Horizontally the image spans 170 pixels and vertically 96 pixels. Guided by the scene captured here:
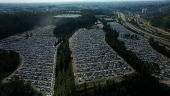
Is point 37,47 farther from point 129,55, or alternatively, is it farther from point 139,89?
point 139,89

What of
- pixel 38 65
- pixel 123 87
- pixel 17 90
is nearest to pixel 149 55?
pixel 123 87

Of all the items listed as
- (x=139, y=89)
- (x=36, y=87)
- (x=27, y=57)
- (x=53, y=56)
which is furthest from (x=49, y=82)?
(x=139, y=89)

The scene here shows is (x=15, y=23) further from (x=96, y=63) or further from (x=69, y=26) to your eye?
(x=96, y=63)

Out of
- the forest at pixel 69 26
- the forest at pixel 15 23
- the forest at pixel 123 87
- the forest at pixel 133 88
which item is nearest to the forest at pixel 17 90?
the forest at pixel 123 87

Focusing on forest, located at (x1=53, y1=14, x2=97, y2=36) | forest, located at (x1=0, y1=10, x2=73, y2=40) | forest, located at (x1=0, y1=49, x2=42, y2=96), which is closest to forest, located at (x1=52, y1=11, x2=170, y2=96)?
forest, located at (x1=0, y1=49, x2=42, y2=96)

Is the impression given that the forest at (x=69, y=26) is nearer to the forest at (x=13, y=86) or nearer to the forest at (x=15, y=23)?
the forest at (x=15, y=23)

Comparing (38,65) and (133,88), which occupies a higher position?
(38,65)
